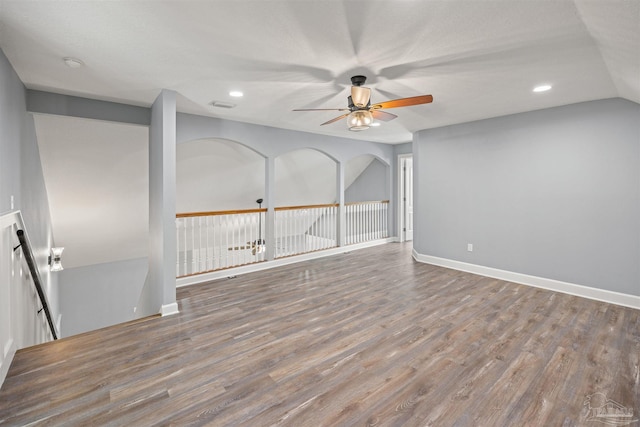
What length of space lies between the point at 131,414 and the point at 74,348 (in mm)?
1305

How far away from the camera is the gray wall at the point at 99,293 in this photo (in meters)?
6.59

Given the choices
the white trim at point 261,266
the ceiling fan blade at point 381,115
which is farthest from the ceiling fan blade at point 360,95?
the white trim at point 261,266

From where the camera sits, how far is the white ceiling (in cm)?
191

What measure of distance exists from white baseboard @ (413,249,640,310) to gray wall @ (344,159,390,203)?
2.85 meters

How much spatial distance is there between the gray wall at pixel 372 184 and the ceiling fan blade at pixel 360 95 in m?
4.99

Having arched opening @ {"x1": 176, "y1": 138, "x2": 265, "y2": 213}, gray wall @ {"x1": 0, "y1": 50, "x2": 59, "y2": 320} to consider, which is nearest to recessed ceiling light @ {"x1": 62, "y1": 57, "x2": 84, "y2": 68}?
gray wall @ {"x1": 0, "y1": 50, "x2": 59, "y2": 320}

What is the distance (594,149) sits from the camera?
3.90 metres

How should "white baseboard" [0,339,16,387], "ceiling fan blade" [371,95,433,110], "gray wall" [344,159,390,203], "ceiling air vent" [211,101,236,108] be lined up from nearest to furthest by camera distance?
1. "white baseboard" [0,339,16,387]
2. "ceiling fan blade" [371,95,433,110]
3. "ceiling air vent" [211,101,236,108]
4. "gray wall" [344,159,390,203]

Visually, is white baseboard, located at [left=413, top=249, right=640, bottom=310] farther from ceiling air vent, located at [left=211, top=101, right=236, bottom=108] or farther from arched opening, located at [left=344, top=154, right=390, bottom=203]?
ceiling air vent, located at [left=211, top=101, right=236, bottom=108]

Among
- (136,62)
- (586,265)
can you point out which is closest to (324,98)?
(136,62)

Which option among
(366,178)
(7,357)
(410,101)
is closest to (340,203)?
(366,178)

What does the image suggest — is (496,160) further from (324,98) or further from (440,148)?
(324,98)

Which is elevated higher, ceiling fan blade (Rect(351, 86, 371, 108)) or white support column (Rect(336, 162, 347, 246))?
ceiling fan blade (Rect(351, 86, 371, 108))

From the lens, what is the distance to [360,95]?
116 inches
